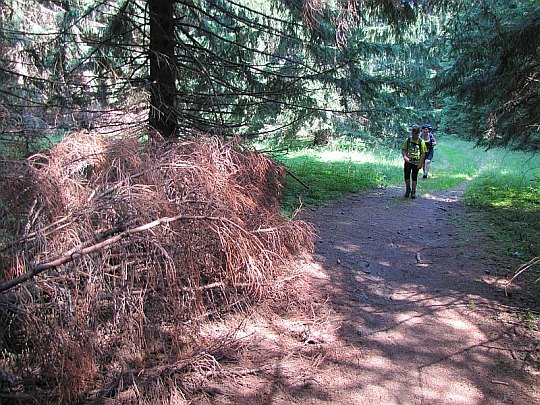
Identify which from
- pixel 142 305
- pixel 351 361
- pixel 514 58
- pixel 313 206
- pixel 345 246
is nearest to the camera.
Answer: pixel 142 305

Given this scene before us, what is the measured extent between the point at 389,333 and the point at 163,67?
18.3 feet

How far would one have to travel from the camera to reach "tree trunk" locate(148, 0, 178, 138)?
745 cm

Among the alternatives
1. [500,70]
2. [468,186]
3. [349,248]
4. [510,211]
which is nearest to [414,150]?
[510,211]

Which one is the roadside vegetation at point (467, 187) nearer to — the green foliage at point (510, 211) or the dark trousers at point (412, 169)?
the green foliage at point (510, 211)

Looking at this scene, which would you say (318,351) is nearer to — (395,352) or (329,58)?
(395,352)

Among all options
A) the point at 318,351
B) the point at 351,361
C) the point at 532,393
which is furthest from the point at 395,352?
the point at 532,393

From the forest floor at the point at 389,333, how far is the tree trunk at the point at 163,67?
3.31 m

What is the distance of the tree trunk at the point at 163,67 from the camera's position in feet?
24.4

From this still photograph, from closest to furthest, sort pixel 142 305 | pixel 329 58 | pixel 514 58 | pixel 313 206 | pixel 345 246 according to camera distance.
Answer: pixel 142 305
pixel 345 246
pixel 514 58
pixel 329 58
pixel 313 206

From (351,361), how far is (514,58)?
6.69 m

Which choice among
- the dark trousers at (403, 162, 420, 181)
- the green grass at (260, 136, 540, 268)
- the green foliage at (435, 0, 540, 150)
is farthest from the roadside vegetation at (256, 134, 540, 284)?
the dark trousers at (403, 162, 420, 181)

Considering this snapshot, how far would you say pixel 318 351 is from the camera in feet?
14.5

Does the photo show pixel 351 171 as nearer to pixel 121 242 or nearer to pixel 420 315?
pixel 420 315

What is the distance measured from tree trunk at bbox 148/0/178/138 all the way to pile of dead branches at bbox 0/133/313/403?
3056 mm
